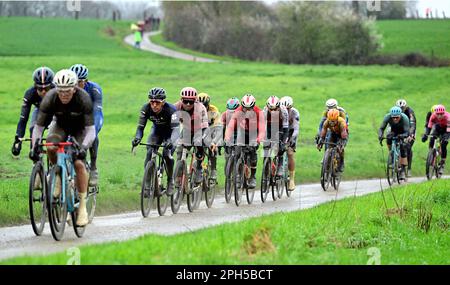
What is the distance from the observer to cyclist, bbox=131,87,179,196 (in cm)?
1573

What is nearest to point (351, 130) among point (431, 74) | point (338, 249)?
point (431, 74)

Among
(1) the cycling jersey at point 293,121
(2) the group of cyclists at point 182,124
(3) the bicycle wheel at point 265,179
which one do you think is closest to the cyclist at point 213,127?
(2) the group of cyclists at point 182,124

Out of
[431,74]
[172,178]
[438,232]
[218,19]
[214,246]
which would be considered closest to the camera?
[214,246]

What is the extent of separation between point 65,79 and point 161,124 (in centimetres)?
434

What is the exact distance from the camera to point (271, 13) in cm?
9988

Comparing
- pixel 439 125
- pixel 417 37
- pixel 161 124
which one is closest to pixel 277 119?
pixel 161 124

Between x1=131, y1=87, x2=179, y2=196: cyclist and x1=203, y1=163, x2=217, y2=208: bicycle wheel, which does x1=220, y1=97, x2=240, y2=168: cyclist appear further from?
x1=131, y1=87, x2=179, y2=196: cyclist

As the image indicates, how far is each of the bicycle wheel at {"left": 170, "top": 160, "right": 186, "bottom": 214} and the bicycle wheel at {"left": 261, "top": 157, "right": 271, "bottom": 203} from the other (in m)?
3.31

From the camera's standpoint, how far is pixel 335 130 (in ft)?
75.8

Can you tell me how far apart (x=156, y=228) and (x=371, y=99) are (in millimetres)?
38016

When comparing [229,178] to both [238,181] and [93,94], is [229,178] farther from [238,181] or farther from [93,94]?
[93,94]

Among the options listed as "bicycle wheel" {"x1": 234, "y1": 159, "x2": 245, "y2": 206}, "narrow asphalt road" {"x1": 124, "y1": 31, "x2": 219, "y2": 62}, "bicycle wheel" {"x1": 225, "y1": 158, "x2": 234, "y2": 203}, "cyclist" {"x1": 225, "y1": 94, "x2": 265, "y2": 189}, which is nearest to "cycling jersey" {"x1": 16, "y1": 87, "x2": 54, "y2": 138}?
"bicycle wheel" {"x1": 225, "y1": 158, "x2": 234, "y2": 203}

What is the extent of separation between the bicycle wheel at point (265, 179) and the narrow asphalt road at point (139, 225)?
18 cm
